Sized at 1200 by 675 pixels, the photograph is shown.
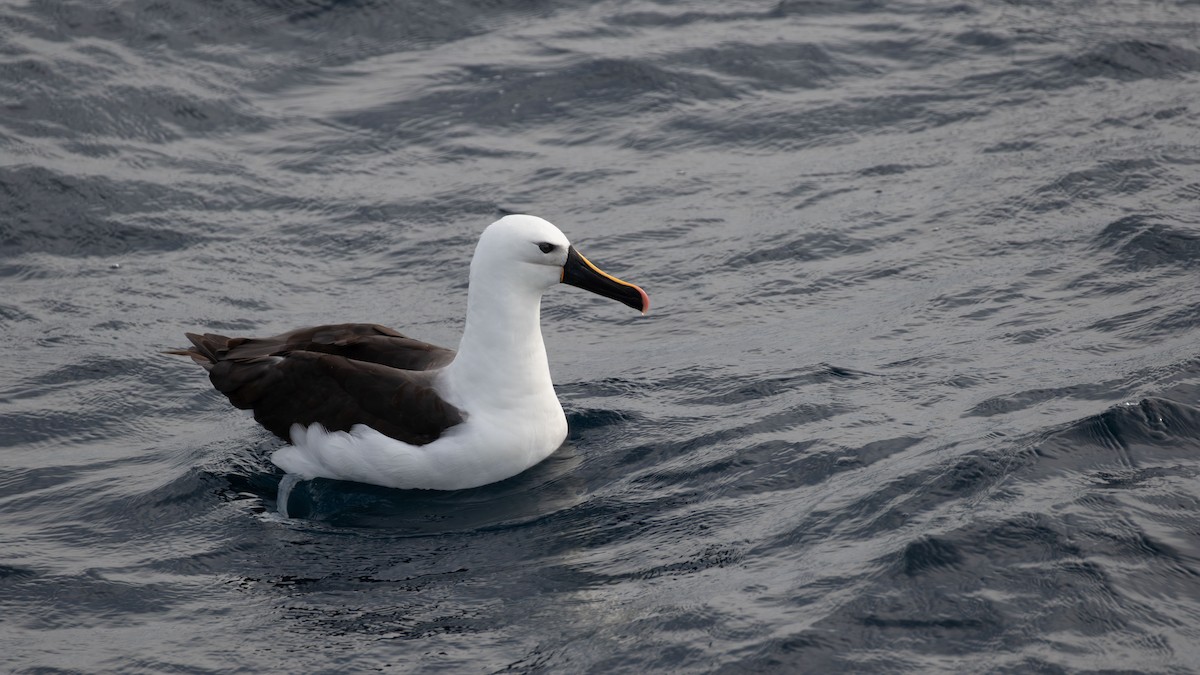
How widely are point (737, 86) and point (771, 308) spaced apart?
4.82 metres

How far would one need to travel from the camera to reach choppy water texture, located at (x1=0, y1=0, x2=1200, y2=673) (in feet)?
25.3

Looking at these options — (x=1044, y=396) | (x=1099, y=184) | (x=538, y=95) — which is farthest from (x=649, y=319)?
(x=538, y=95)

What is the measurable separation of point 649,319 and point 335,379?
3.24 m

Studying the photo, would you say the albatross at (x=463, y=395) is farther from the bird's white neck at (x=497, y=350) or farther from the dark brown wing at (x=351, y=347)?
Answer: the dark brown wing at (x=351, y=347)

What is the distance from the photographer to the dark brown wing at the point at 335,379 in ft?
30.7

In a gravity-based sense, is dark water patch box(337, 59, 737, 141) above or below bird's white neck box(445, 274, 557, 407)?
above

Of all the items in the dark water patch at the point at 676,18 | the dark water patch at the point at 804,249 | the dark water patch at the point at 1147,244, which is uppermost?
the dark water patch at the point at 676,18

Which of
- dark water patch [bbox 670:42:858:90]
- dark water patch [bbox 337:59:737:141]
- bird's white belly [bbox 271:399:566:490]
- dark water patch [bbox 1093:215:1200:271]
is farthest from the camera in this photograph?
dark water patch [bbox 670:42:858:90]

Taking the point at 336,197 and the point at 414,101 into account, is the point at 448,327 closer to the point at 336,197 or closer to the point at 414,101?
the point at 336,197

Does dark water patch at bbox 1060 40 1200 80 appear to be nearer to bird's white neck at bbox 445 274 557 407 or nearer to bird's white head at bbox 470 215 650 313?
bird's white head at bbox 470 215 650 313

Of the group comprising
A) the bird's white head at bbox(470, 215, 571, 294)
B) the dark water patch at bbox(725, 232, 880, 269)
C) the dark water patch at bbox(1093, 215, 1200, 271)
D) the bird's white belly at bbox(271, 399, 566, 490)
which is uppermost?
the bird's white head at bbox(470, 215, 571, 294)

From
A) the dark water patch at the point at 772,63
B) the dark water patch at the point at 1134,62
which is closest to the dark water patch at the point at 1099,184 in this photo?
the dark water patch at the point at 1134,62

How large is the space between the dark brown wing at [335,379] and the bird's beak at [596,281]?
110 cm

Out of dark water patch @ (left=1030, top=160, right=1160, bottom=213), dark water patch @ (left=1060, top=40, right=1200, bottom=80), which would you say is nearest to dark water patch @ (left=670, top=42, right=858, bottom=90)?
dark water patch @ (left=1060, top=40, right=1200, bottom=80)
